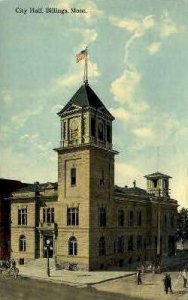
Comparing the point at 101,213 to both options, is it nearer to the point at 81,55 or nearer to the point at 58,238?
the point at 58,238

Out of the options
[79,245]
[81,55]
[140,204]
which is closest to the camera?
[81,55]

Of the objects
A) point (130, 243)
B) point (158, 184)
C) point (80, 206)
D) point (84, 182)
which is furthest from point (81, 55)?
point (158, 184)

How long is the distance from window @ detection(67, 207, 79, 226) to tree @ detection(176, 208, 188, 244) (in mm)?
32227

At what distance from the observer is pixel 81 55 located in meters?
25.8

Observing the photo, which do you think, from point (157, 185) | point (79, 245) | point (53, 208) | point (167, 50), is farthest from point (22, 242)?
point (167, 50)

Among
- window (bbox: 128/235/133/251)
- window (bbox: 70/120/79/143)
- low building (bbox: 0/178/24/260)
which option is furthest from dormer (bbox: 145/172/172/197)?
window (bbox: 70/120/79/143)

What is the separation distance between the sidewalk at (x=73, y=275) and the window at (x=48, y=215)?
454 centimetres

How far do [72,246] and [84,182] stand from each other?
5.48 m

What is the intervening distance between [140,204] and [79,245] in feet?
39.6

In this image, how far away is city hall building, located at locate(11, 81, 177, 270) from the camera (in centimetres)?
3631

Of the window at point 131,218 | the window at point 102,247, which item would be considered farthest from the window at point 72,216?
the window at point 131,218

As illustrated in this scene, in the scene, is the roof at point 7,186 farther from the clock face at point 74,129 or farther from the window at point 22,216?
the clock face at point 74,129

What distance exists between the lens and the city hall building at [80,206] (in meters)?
36.3

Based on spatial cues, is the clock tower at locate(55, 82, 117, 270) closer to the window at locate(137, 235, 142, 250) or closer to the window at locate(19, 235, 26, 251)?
the window at locate(19, 235, 26, 251)
